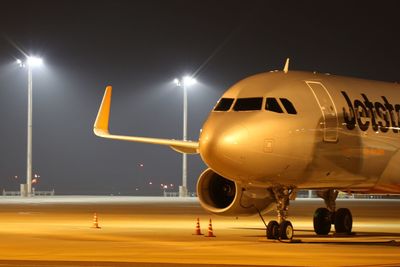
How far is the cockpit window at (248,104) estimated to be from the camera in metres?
25.3

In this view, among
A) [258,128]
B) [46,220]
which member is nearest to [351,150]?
[258,128]

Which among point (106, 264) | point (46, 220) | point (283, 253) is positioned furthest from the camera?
point (46, 220)

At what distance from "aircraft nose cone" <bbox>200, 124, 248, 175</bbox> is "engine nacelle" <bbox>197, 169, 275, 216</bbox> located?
9.89ft

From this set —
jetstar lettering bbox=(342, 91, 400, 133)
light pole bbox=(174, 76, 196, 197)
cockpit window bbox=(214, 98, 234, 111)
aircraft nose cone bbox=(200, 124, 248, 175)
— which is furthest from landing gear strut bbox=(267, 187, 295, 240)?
light pole bbox=(174, 76, 196, 197)

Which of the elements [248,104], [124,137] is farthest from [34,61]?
[248,104]

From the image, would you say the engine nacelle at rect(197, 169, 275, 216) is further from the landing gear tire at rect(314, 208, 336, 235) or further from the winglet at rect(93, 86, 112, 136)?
the winglet at rect(93, 86, 112, 136)

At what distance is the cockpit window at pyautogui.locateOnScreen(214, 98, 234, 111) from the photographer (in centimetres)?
2547

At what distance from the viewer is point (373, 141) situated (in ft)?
89.7

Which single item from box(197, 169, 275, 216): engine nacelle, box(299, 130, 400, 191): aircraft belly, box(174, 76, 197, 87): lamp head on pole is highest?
box(174, 76, 197, 87): lamp head on pole

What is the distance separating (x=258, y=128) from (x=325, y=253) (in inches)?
156

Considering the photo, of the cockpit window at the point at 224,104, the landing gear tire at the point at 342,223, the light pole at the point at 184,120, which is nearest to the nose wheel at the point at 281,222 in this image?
the cockpit window at the point at 224,104

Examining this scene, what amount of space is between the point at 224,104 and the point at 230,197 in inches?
163

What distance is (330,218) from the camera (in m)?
30.1

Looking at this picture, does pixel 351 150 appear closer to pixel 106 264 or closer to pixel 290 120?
pixel 290 120
